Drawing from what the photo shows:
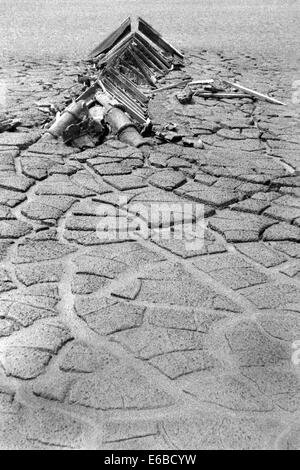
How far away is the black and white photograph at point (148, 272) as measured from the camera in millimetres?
2639

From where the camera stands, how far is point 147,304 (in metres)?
3.50

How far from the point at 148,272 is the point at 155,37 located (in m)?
8.90

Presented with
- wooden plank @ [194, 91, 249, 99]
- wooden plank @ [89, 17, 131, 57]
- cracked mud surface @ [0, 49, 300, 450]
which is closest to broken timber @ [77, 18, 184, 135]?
wooden plank @ [89, 17, 131, 57]

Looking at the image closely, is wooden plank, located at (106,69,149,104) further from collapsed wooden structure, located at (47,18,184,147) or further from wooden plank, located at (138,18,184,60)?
wooden plank, located at (138,18,184,60)

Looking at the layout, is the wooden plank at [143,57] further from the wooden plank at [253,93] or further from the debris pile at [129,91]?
the wooden plank at [253,93]

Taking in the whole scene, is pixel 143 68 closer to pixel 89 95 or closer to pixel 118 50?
pixel 118 50

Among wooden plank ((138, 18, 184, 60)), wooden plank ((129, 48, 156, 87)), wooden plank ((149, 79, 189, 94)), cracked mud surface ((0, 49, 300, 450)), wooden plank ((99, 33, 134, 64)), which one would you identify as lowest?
cracked mud surface ((0, 49, 300, 450))

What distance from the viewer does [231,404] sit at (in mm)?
2730

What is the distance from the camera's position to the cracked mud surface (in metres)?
2.63

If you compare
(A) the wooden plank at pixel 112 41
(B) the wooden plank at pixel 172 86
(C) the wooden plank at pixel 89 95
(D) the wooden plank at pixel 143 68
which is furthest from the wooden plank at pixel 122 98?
(A) the wooden plank at pixel 112 41

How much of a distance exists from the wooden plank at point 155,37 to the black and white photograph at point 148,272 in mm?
3285

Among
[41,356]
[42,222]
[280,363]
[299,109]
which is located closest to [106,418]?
[41,356]

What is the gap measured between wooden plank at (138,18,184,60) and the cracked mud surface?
604cm
